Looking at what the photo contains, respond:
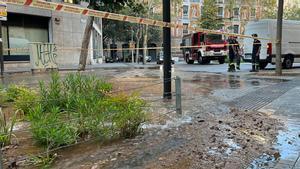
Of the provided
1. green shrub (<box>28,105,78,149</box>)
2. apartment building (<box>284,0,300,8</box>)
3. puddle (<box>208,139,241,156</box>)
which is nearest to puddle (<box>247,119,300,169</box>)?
puddle (<box>208,139,241,156</box>)

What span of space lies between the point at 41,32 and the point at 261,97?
71.3 feet

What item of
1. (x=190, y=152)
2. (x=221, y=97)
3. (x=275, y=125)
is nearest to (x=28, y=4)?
(x=190, y=152)

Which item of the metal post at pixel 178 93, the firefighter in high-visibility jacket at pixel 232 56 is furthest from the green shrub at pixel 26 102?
the firefighter in high-visibility jacket at pixel 232 56

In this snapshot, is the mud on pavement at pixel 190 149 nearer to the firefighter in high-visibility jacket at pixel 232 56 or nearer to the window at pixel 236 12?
the firefighter in high-visibility jacket at pixel 232 56

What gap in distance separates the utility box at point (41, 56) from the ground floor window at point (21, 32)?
20.9 feet

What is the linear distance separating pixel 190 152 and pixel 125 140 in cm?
98

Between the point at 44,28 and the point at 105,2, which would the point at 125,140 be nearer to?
the point at 105,2

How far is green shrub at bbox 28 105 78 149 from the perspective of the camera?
4.50 metres

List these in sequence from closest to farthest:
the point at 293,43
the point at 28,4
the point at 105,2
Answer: the point at 28,4, the point at 105,2, the point at 293,43

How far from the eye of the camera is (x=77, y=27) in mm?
30203

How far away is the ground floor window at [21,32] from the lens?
2464 cm

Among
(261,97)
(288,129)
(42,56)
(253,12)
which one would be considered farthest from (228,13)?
(288,129)

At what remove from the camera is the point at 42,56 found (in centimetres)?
1862

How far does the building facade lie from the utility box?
5.03 metres
